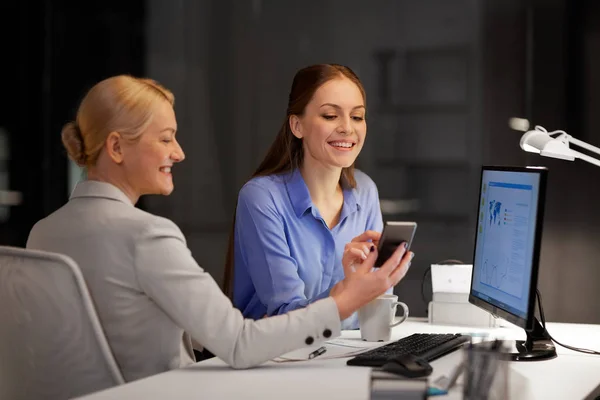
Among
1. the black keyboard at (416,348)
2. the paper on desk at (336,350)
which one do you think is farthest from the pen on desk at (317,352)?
the black keyboard at (416,348)

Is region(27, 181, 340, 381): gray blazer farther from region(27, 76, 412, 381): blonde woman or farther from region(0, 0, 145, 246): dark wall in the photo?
region(0, 0, 145, 246): dark wall

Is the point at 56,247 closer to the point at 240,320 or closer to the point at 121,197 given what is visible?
the point at 121,197

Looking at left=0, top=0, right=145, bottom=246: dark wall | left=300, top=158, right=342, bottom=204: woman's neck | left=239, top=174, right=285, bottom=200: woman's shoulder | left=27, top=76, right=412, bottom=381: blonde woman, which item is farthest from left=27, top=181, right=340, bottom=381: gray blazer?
left=0, top=0, right=145, bottom=246: dark wall

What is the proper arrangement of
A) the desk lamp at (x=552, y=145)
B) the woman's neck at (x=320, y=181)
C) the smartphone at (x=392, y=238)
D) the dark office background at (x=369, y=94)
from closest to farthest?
the smartphone at (x=392, y=238) < the desk lamp at (x=552, y=145) < the woman's neck at (x=320, y=181) < the dark office background at (x=369, y=94)

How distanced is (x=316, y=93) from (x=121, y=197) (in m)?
1.11

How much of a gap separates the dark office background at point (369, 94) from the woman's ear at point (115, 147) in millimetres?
3012

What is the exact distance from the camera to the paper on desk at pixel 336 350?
2180 mm

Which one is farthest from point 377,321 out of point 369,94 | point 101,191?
point 369,94

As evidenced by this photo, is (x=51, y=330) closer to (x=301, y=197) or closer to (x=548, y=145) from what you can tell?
(x=301, y=197)

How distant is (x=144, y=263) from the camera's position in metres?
1.91

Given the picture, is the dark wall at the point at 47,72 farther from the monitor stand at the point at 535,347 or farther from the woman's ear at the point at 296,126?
the monitor stand at the point at 535,347

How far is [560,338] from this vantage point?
2637 mm

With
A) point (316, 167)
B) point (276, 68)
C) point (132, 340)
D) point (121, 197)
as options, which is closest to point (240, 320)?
point (132, 340)

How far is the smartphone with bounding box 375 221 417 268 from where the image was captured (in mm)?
2168
